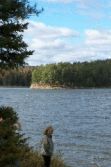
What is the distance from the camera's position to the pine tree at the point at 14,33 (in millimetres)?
15242

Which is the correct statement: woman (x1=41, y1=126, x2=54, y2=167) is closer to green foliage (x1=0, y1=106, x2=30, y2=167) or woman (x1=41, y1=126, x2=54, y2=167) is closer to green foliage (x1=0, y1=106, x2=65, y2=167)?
green foliage (x1=0, y1=106, x2=65, y2=167)

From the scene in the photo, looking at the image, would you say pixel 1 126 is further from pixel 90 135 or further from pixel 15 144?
pixel 90 135

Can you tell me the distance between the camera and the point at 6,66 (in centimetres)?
1559

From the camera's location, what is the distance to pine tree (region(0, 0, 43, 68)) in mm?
15242

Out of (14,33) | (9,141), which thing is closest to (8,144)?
(9,141)

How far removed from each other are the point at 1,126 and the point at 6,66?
202 centimetres

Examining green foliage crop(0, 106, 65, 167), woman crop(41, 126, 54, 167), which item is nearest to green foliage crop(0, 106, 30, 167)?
green foliage crop(0, 106, 65, 167)

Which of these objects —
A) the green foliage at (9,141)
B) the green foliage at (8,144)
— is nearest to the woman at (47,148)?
the green foliage at (9,141)

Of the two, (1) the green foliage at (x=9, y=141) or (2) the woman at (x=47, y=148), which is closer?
(1) the green foliage at (x=9, y=141)

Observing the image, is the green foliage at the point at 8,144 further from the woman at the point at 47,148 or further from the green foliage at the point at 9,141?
the woman at the point at 47,148

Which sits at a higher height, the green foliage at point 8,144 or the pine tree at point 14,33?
the pine tree at point 14,33

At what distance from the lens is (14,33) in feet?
51.7

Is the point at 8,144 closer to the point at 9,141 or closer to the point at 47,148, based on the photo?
the point at 9,141

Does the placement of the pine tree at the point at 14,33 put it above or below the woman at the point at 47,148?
above
